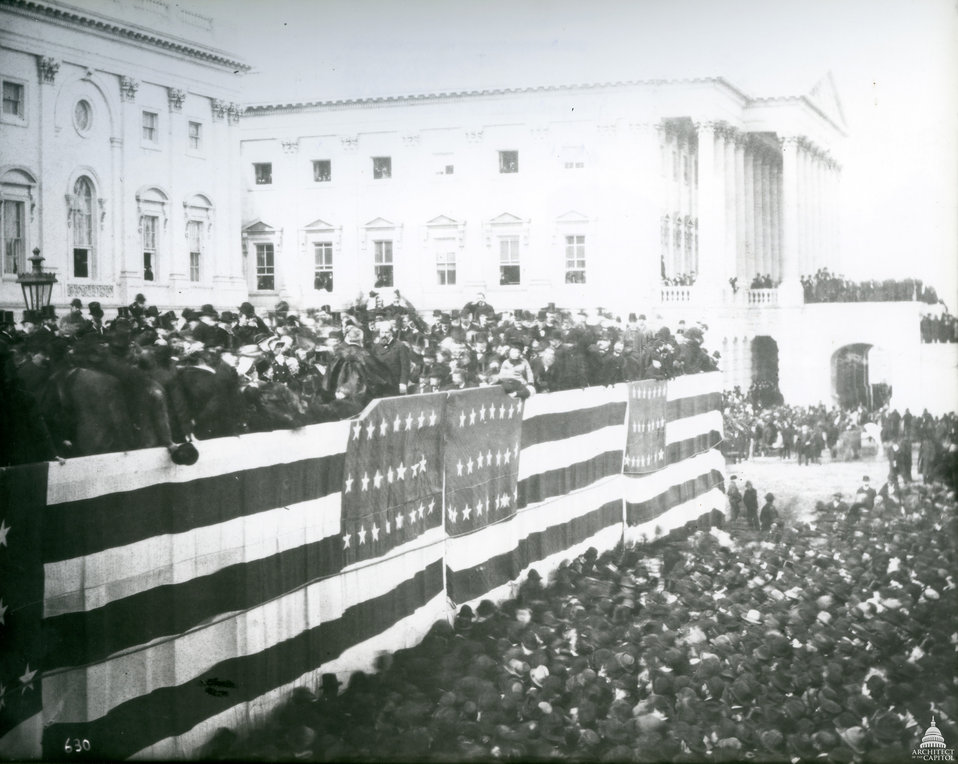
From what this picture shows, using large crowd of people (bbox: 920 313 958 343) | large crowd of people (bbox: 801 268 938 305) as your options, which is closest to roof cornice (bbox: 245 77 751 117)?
large crowd of people (bbox: 801 268 938 305)

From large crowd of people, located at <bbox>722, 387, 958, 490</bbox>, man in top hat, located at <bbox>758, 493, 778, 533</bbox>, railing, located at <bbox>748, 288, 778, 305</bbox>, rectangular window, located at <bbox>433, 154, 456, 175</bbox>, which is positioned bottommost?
man in top hat, located at <bbox>758, 493, 778, 533</bbox>

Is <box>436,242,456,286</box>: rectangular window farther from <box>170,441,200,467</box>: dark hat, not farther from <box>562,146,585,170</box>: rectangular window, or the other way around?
<box>170,441,200,467</box>: dark hat

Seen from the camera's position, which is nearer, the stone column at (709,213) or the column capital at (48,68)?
the column capital at (48,68)

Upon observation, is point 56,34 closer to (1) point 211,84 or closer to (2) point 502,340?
(1) point 211,84

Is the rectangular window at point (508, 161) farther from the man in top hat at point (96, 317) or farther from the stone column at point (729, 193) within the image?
the man in top hat at point (96, 317)

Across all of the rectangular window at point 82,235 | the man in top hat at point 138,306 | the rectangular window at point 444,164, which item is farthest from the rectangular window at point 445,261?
the rectangular window at point 82,235

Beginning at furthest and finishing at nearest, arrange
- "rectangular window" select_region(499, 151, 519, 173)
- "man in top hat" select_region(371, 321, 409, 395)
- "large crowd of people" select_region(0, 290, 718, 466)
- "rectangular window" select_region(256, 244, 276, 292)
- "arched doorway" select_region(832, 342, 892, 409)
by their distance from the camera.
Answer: "arched doorway" select_region(832, 342, 892, 409) → "rectangular window" select_region(499, 151, 519, 173) → "man in top hat" select_region(371, 321, 409, 395) → "rectangular window" select_region(256, 244, 276, 292) → "large crowd of people" select_region(0, 290, 718, 466)

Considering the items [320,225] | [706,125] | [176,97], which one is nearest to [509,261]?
[320,225]
